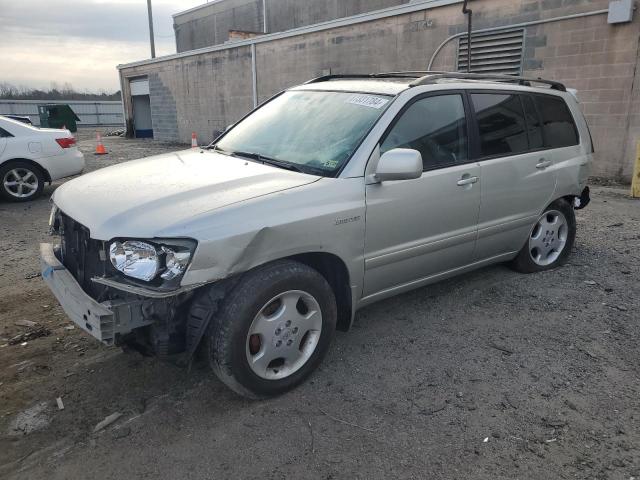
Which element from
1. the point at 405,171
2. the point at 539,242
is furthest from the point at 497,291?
the point at 405,171

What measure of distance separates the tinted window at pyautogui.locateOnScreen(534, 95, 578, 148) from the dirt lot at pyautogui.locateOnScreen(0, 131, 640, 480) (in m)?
1.45

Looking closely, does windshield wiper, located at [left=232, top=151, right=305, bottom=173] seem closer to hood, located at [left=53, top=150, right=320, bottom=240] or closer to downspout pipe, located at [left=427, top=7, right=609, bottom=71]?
hood, located at [left=53, top=150, right=320, bottom=240]

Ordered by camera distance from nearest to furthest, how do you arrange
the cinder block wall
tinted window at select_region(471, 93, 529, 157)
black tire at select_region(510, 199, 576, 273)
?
tinted window at select_region(471, 93, 529, 157) → black tire at select_region(510, 199, 576, 273) → the cinder block wall

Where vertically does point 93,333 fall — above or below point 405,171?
below

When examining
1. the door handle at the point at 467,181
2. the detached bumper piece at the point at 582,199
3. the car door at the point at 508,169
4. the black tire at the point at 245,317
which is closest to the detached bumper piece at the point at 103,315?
the black tire at the point at 245,317

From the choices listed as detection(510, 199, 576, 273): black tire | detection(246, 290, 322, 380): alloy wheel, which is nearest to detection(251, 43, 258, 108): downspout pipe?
detection(510, 199, 576, 273): black tire

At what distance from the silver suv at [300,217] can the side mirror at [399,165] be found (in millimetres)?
12

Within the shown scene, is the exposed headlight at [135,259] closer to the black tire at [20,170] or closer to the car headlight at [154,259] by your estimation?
the car headlight at [154,259]

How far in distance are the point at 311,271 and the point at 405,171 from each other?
2.67ft

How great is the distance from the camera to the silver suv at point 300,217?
2615 mm

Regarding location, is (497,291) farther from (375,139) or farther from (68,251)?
(68,251)

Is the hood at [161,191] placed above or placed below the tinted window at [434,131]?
below

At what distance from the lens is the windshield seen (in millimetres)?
3328

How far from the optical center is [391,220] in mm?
3352
